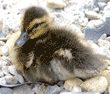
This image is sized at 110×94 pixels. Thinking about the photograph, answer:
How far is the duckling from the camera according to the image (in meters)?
0.92

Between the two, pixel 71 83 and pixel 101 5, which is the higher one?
pixel 101 5

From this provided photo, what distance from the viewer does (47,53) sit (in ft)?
3.18

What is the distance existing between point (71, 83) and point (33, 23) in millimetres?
511

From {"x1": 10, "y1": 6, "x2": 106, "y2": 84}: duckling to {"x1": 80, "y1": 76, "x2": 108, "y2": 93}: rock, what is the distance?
0.20ft

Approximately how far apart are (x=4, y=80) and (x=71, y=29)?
0.63 metres

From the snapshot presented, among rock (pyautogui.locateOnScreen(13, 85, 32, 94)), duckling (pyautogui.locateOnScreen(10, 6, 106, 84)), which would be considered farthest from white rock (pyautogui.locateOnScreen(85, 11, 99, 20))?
rock (pyautogui.locateOnScreen(13, 85, 32, 94))

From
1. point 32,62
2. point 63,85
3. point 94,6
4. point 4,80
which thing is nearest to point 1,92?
point 4,80

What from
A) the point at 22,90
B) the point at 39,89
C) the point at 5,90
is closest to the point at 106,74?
the point at 39,89

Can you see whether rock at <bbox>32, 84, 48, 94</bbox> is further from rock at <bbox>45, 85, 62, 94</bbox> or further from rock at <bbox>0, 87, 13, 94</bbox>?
rock at <bbox>0, 87, 13, 94</bbox>

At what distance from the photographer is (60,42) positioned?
949mm

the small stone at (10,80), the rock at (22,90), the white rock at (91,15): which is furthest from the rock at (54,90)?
the white rock at (91,15)

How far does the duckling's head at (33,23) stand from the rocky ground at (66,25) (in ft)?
0.24

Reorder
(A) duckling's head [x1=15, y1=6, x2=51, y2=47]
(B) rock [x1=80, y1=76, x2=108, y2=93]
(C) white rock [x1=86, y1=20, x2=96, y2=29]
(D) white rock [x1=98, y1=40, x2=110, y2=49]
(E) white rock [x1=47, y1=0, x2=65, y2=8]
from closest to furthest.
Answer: (B) rock [x1=80, y1=76, x2=108, y2=93], (A) duckling's head [x1=15, y1=6, x2=51, y2=47], (D) white rock [x1=98, y1=40, x2=110, y2=49], (C) white rock [x1=86, y1=20, x2=96, y2=29], (E) white rock [x1=47, y1=0, x2=65, y2=8]

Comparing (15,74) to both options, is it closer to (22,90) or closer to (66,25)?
(22,90)
